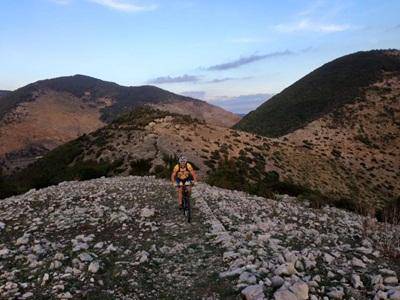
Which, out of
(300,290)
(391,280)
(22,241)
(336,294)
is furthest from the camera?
(22,241)

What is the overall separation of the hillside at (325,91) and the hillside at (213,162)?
37123 millimetres

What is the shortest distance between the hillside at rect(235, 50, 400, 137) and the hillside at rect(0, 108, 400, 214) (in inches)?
1462

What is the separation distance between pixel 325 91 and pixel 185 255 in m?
117

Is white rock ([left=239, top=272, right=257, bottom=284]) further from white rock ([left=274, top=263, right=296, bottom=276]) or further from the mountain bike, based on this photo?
the mountain bike

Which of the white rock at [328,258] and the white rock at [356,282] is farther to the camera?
the white rock at [328,258]

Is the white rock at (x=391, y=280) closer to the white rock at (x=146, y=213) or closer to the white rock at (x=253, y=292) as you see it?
the white rock at (x=253, y=292)

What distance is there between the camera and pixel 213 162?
150 ft

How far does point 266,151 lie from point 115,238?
148ft

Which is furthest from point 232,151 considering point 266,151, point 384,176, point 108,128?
point 384,176

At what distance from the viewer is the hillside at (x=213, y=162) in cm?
4050

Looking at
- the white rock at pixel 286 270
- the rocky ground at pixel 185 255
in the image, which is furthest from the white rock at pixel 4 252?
the white rock at pixel 286 270

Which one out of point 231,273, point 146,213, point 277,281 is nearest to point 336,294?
point 277,281

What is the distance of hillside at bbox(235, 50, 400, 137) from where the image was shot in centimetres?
10700

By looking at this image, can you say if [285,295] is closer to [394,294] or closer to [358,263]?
[394,294]
